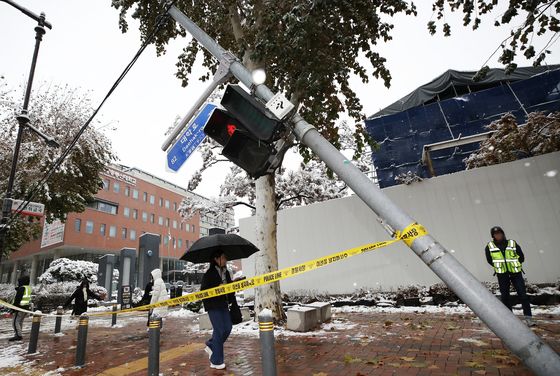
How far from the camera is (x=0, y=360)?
6.62 m

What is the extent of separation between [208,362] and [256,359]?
823 mm

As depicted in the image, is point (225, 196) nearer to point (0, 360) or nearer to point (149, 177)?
point (0, 360)

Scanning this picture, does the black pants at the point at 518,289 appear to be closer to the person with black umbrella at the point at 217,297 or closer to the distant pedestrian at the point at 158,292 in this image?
the person with black umbrella at the point at 217,297

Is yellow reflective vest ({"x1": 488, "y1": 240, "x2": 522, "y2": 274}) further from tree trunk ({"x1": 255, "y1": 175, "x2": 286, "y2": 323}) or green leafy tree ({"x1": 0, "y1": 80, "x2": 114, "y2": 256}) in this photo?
green leafy tree ({"x1": 0, "y1": 80, "x2": 114, "y2": 256})

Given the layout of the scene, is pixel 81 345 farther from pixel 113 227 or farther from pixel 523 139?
pixel 113 227

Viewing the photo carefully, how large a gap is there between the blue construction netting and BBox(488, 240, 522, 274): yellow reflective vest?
494 inches

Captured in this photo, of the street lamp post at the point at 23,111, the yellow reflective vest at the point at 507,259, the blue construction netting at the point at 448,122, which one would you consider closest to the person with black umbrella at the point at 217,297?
the yellow reflective vest at the point at 507,259

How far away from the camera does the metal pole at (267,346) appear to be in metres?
3.07

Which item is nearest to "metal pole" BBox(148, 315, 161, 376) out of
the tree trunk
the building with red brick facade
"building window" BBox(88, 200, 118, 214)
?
the tree trunk

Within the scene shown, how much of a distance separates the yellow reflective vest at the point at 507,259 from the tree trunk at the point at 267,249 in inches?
206

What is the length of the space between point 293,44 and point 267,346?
592 centimetres

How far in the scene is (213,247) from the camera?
5.39 meters

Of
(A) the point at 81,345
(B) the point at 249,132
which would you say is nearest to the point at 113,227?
(A) the point at 81,345

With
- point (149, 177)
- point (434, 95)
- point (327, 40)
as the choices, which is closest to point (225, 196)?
point (327, 40)
